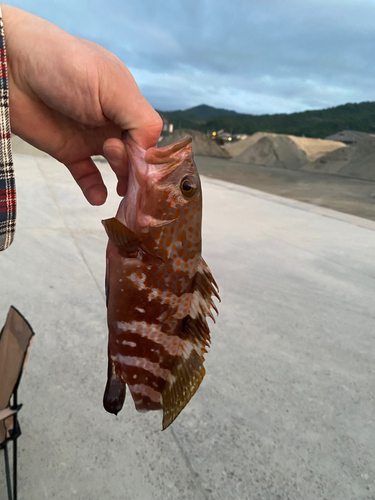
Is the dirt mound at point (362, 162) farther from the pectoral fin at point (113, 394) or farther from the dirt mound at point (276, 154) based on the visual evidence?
the pectoral fin at point (113, 394)

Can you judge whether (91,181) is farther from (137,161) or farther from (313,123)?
(313,123)

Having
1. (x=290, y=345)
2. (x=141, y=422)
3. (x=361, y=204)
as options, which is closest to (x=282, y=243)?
(x=290, y=345)

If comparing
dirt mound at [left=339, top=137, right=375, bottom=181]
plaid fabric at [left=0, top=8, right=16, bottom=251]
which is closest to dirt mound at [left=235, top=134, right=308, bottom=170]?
dirt mound at [left=339, top=137, right=375, bottom=181]

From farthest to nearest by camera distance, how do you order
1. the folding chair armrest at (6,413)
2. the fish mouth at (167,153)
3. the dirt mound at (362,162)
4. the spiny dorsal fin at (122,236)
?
the dirt mound at (362,162) → the folding chair armrest at (6,413) → the fish mouth at (167,153) → the spiny dorsal fin at (122,236)

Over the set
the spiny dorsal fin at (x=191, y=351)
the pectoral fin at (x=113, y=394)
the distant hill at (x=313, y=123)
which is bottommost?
the pectoral fin at (x=113, y=394)

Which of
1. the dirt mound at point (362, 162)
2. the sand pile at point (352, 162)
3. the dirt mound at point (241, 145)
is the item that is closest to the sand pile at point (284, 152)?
the sand pile at point (352, 162)

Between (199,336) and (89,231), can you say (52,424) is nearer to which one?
(199,336)
